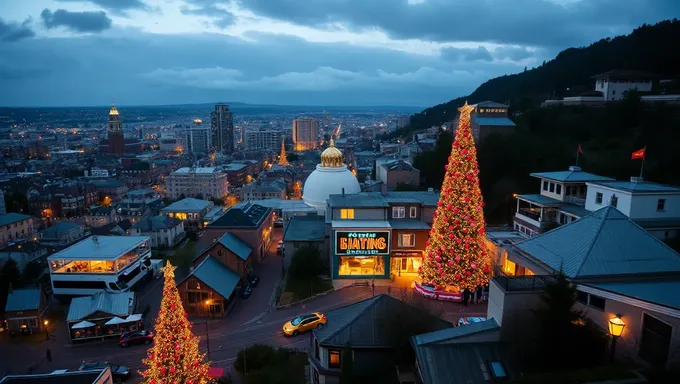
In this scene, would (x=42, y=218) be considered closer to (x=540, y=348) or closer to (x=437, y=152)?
(x=437, y=152)

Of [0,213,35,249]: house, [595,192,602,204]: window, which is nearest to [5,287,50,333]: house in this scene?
[0,213,35,249]: house

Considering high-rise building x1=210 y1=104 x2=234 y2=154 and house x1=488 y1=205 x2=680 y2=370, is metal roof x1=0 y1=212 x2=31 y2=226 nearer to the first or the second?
house x1=488 y1=205 x2=680 y2=370

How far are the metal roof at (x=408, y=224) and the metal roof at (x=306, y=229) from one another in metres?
5.96

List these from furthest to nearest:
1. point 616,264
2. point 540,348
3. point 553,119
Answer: point 553,119 → point 616,264 → point 540,348

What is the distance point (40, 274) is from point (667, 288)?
155 ft

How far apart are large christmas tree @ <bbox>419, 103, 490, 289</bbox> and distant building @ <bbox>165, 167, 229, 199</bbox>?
68.9m

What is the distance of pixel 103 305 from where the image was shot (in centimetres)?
2466

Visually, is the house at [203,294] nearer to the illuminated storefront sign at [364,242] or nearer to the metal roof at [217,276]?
the metal roof at [217,276]

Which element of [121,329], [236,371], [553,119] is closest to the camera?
[236,371]

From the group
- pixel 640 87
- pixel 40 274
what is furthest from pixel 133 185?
pixel 640 87

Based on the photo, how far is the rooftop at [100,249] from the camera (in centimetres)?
3027

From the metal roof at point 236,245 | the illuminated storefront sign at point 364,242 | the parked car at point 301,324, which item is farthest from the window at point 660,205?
the metal roof at point 236,245

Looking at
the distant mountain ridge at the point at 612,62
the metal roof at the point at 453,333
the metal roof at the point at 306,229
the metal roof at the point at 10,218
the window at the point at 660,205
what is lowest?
the metal roof at the point at 10,218

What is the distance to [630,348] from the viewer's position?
11680 mm
